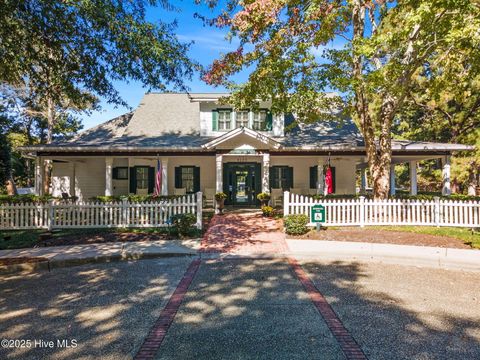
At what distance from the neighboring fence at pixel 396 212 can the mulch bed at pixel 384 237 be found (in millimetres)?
679

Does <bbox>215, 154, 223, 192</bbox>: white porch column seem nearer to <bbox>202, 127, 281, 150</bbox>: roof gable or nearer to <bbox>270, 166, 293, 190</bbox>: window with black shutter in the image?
<bbox>202, 127, 281, 150</bbox>: roof gable

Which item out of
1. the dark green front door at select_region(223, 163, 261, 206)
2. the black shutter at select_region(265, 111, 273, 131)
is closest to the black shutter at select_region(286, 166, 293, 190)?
the dark green front door at select_region(223, 163, 261, 206)

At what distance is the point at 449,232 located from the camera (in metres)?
10.2

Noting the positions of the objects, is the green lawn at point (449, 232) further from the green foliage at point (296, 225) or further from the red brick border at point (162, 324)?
the red brick border at point (162, 324)

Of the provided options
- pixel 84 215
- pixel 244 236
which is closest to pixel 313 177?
pixel 244 236

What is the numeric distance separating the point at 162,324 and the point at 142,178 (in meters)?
14.8

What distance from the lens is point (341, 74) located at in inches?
482

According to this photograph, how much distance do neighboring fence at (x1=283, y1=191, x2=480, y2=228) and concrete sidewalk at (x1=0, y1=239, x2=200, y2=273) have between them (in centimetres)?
476

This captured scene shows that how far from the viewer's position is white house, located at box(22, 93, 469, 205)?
49.3ft

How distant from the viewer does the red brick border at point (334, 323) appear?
132 inches

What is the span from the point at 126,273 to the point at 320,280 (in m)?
4.02

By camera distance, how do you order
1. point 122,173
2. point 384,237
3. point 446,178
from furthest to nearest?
point 122,173 → point 446,178 → point 384,237

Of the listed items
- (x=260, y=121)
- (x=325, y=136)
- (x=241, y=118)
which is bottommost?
(x=325, y=136)

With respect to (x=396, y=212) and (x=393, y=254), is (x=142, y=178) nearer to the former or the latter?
(x=396, y=212)
